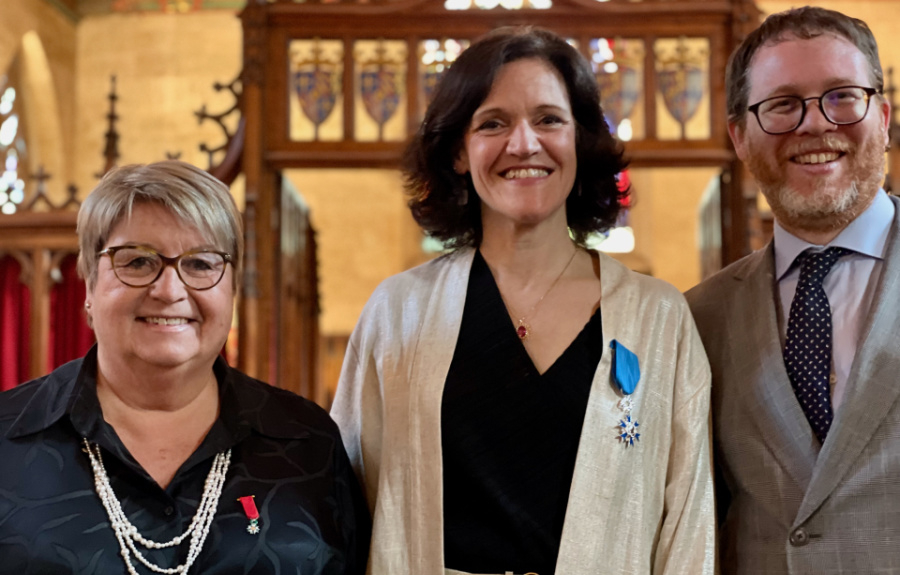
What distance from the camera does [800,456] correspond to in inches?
77.9

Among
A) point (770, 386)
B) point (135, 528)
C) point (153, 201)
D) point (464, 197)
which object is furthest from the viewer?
point (464, 197)

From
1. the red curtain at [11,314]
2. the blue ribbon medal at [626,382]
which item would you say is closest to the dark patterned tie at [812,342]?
the blue ribbon medal at [626,382]

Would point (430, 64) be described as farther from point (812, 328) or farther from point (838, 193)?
point (812, 328)

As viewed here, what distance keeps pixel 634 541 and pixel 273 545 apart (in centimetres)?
70

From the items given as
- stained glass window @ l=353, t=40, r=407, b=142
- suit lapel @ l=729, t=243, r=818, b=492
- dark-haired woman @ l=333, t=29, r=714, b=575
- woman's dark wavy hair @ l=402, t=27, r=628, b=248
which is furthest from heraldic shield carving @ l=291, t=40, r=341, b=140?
suit lapel @ l=729, t=243, r=818, b=492

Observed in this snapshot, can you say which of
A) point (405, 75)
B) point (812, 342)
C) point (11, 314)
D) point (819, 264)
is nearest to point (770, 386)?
point (812, 342)

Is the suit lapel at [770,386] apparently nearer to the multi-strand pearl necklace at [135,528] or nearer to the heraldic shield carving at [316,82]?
Answer: the multi-strand pearl necklace at [135,528]

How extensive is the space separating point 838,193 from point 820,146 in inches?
4.4

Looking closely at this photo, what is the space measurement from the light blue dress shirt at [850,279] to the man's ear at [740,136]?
0.24m

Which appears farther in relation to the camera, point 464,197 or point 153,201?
point 464,197

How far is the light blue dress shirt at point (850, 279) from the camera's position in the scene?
2023mm

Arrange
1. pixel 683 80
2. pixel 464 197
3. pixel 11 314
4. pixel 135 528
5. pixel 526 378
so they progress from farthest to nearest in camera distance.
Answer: pixel 11 314 < pixel 683 80 < pixel 464 197 < pixel 526 378 < pixel 135 528

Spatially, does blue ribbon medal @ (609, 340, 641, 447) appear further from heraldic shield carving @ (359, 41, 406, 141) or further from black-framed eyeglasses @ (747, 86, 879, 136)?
heraldic shield carving @ (359, 41, 406, 141)

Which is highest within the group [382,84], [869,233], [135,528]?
[382,84]
